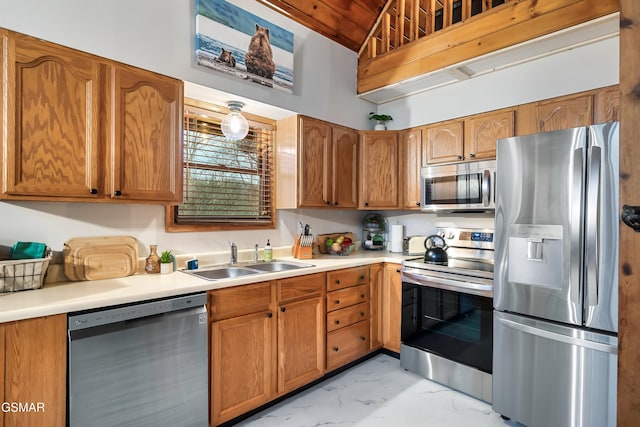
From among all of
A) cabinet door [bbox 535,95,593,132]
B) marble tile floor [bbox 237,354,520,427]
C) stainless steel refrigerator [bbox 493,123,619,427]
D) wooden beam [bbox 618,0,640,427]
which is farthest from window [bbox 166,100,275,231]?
wooden beam [bbox 618,0,640,427]

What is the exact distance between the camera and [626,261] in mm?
1150

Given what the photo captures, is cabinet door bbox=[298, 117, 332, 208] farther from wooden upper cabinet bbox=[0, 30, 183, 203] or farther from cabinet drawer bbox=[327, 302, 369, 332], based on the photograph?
wooden upper cabinet bbox=[0, 30, 183, 203]

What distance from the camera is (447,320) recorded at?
2.54 metres

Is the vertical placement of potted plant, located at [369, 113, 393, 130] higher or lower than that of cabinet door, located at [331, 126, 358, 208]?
higher

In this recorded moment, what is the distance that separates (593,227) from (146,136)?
98.8 inches

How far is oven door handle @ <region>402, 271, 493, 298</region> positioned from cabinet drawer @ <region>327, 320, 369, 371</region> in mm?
575

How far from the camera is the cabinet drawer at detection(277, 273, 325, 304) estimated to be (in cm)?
224

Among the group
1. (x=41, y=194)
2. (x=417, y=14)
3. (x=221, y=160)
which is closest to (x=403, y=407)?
(x=221, y=160)

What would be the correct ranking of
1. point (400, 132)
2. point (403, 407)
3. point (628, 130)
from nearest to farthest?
point (628, 130) < point (403, 407) < point (400, 132)

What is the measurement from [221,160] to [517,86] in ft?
8.25

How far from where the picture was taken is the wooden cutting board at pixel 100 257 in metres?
1.91

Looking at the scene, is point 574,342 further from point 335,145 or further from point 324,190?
point 335,145

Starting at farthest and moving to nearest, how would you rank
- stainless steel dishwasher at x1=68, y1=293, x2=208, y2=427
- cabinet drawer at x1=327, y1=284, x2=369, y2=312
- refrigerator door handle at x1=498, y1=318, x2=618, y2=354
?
cabinet drawer at x1=327, y1=284, x2=369, y2=312
refrigerator door handle at x1=498, y1=318, x2=618, y2=354
stainless steel dishwasher at x1=68, y1=293, x2=208, y2=427

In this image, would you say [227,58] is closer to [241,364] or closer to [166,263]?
[166,263]
